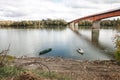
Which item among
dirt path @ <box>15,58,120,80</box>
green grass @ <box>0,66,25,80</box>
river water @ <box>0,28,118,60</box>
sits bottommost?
river water @ <box>0,28,118,60</box>

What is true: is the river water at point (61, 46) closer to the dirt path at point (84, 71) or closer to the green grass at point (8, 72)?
the dirt path at point (84, 71)

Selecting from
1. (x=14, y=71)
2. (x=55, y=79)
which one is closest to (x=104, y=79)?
(x=55, y=79)

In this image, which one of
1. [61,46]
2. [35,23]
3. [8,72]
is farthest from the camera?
[35,23]

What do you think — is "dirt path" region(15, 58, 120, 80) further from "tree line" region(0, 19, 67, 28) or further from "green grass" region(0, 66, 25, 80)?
"tree line" region(0, 19, 67, 28)

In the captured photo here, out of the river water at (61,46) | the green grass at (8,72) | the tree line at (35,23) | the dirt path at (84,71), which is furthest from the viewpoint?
the tree line at (35,23)

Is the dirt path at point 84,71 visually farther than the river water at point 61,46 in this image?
No

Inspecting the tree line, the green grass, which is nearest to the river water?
the green grass

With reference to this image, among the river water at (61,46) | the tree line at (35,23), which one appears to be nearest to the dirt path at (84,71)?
the river water at (61,46)

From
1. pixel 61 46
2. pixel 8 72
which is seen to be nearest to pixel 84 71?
pixel 8 72

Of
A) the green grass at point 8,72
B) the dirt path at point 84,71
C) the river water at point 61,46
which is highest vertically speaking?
the green grass at point 8,72

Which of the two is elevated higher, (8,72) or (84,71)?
(8,72)

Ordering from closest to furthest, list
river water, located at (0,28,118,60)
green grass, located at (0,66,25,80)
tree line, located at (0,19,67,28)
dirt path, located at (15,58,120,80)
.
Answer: green grass, located at (0,66,25,80)
dirt path, located at (15,58,120,80)
river water, located at (0,28,118,60)
tree line, located at (0,19,67,28)

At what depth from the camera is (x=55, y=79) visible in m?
5.58

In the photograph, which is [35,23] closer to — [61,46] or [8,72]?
[61,46]
